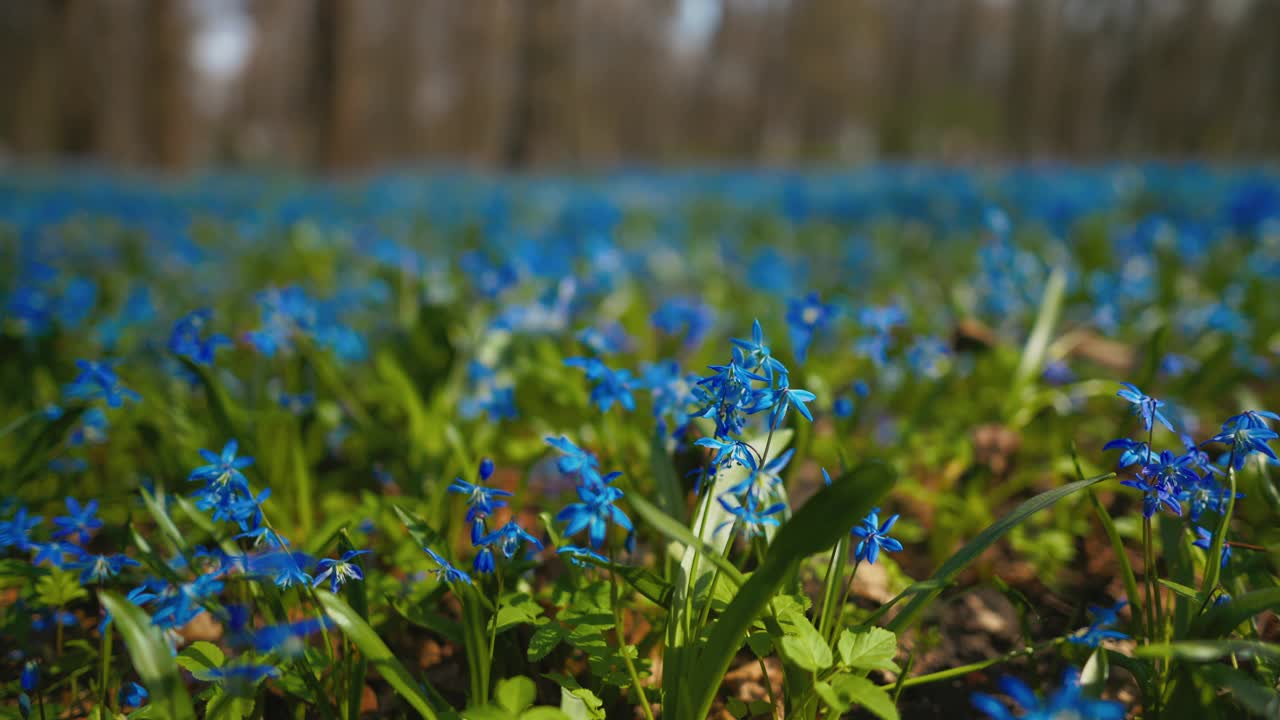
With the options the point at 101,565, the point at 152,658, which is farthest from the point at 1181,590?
the point at 101,565

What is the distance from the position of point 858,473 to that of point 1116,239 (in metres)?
4.76

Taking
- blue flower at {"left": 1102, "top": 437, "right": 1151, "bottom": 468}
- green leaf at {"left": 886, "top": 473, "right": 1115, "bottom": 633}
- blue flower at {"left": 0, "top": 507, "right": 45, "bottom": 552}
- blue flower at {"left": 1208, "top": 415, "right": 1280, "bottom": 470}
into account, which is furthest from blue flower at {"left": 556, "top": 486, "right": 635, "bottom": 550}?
blue flower at {"left": 0, "top": 507, "right": 45, "bottom": 552}

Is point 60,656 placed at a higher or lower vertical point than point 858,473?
lower

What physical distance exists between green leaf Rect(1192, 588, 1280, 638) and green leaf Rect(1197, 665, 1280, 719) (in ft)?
0.19

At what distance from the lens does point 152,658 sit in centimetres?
95

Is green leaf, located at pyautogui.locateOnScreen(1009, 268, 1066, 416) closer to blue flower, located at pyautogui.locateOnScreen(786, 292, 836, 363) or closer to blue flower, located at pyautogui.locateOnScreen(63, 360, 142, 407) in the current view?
blue flower, located at pyautogui.locateOnScreen(786, 292, 836, 363)

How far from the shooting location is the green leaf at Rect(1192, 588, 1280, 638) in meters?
1.01

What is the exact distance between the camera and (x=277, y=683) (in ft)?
3.84

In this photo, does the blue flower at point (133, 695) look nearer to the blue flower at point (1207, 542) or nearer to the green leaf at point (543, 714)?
the green leaf at point (543, 714)

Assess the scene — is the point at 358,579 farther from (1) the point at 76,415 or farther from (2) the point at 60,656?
(1) the point at 76,415

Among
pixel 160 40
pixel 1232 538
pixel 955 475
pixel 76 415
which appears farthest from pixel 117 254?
pixel 160 40

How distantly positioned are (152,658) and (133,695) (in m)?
0.26

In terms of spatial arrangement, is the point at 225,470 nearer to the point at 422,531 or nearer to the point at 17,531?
the point at 422,531

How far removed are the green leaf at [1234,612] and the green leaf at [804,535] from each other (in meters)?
0.55
